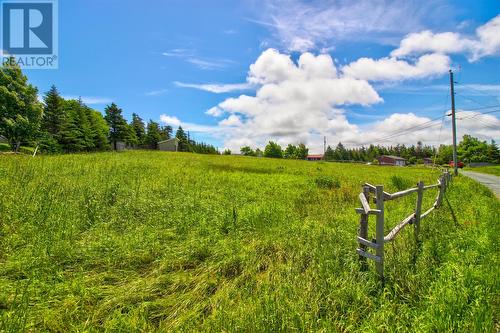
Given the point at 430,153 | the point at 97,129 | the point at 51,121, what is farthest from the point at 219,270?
the point at 430,153

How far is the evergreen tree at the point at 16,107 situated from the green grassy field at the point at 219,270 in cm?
2955

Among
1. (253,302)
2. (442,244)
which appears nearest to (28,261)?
(253,302)

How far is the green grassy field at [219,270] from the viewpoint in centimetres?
338

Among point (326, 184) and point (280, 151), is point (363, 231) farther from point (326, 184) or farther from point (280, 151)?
point (280, 151)

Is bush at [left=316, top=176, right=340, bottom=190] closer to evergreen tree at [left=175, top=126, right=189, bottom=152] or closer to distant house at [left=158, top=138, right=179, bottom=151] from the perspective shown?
distant house at [left=158, top=138, right=179, bottom=151]

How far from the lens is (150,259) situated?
16.8 ft

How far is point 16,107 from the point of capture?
1190 inches

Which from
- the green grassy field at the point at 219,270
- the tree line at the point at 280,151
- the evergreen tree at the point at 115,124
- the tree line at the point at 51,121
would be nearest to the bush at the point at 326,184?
the green grassy field at the point at 219,270

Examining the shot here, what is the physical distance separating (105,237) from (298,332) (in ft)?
15.5

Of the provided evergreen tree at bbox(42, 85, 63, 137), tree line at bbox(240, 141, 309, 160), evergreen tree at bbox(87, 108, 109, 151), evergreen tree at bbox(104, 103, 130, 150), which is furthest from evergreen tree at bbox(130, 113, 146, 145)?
tree line at bbox(240, 141, 309, 160)

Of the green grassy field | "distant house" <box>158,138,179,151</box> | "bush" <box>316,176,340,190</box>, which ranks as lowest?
the green grassy field

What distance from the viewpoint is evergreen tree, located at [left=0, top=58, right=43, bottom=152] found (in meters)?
28.8

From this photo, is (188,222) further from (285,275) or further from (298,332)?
(298,332)

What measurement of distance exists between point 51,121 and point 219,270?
163 ft
